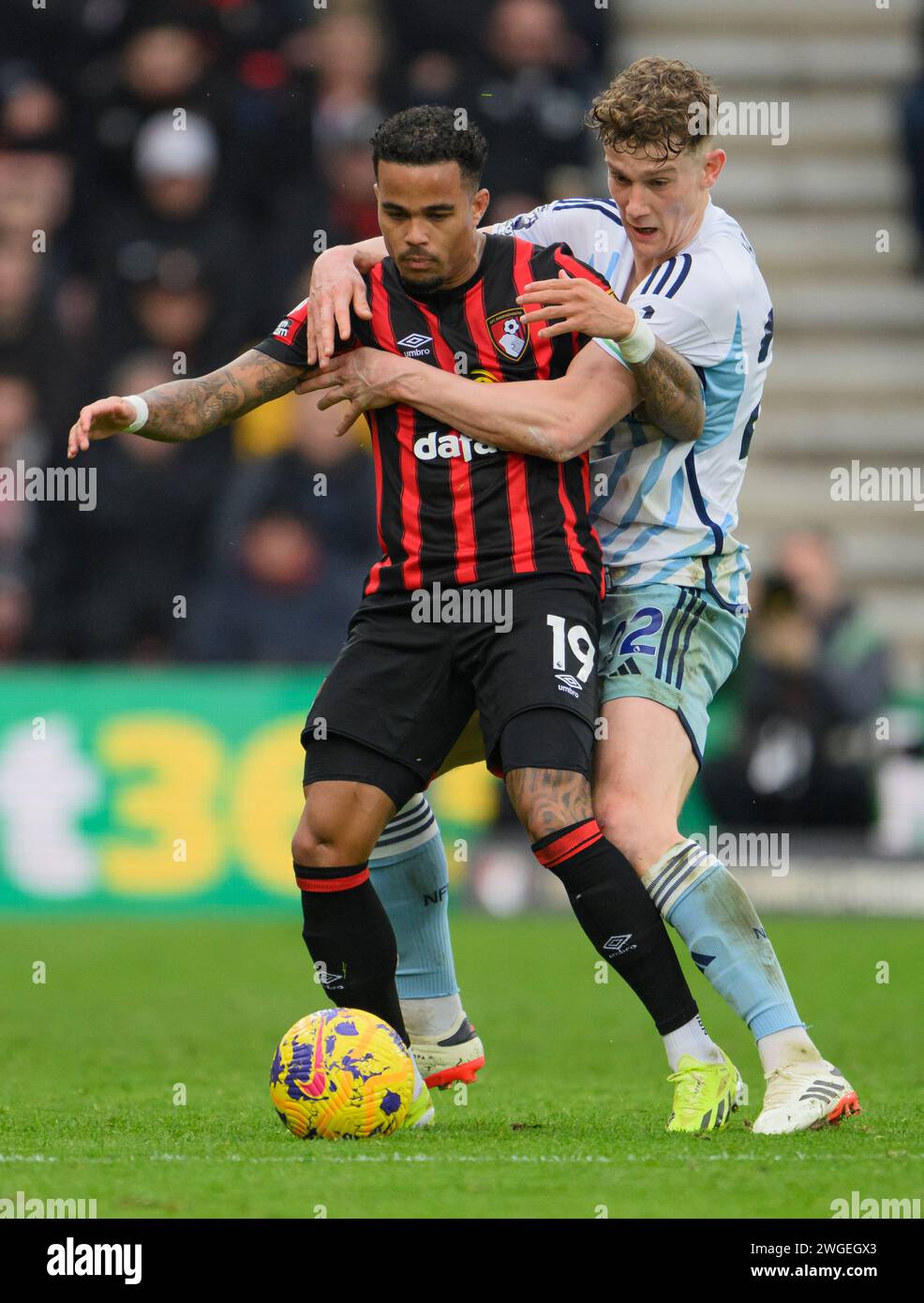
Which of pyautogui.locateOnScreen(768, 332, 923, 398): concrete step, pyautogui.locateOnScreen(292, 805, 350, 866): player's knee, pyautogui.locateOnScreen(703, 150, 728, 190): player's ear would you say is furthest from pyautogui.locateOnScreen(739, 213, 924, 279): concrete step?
pyautogui.locateOnScreen(292, 805, 350, 866): player's knee

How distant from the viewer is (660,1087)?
20.5ft

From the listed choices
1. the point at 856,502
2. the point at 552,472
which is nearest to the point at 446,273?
the point at 552,472

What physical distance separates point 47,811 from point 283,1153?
7.31 m

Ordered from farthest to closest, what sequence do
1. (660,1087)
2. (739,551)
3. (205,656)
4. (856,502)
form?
(856,502) < (205,656) < (660,1087) < (739,551)

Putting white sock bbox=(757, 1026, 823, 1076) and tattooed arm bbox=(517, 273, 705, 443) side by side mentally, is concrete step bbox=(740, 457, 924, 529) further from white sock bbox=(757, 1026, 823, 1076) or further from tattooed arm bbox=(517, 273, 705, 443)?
white sock bbox=(757, 1026, 823, 1076)

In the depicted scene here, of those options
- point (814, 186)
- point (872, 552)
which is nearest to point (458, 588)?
point (872, 552)

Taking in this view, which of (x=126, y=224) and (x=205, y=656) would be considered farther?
(x=126, y=224)

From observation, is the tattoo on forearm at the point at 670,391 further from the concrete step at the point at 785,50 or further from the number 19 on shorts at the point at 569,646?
the concrete step at the point at 785,50

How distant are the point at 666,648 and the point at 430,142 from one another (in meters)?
1.39

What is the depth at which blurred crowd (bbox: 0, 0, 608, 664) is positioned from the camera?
12953 mm

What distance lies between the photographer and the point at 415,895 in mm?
5891

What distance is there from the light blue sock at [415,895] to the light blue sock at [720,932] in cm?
89

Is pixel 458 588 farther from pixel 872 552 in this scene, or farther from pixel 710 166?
pixel 872 552

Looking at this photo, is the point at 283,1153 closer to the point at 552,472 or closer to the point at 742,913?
the point at 742,913
